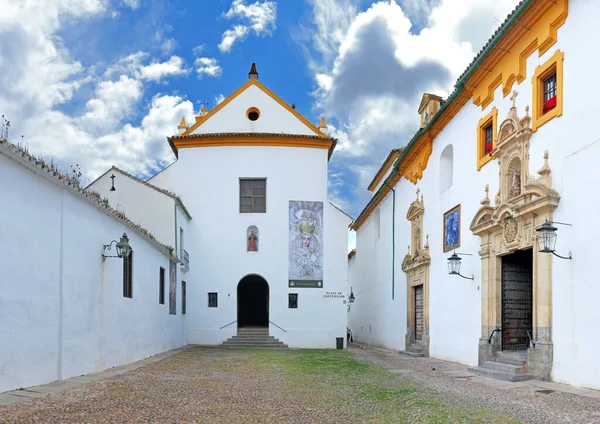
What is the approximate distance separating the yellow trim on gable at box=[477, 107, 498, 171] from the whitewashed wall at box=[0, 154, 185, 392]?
9.08m

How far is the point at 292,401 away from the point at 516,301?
7.75 metres

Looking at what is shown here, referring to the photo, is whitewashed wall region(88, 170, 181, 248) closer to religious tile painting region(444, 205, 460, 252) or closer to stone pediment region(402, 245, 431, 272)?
stone pediment region(402, 245, 431, 272)

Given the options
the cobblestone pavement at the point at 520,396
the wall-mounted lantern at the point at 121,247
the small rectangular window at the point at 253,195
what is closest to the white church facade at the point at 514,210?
the cobblestone pavement at the point at 520,396

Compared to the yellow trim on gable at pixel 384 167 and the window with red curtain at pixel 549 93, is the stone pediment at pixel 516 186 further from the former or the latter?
the yellow trim on gable at pixel 384 167

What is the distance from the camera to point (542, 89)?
12.3 m

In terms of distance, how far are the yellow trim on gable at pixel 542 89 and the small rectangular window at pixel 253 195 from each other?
54.2 feet

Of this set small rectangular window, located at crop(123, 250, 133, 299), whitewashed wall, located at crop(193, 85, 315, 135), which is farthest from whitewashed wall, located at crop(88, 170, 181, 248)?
small rectangular window, located at crop(123, 250, 133, 299)

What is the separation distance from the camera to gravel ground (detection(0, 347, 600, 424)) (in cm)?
748

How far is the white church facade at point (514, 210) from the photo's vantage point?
10484 millimetres

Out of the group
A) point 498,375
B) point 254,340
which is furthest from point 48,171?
point 254,340

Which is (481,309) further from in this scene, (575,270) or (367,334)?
(367,334)

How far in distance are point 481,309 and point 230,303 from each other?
14.3m

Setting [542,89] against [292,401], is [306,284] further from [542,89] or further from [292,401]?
[292,401]

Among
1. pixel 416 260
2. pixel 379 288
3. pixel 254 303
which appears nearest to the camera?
pixel 416 260
